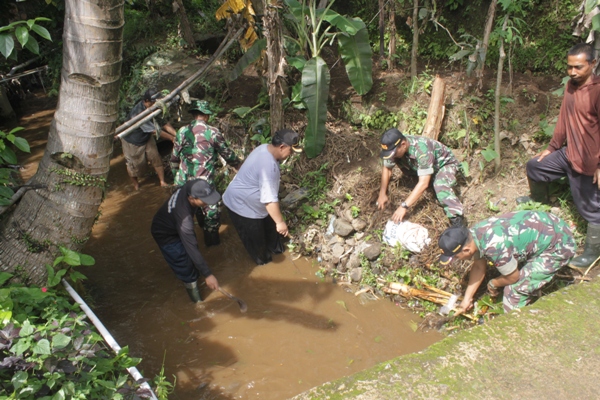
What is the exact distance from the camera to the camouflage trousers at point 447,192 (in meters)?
4.44

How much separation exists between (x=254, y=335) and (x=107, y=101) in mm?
2522

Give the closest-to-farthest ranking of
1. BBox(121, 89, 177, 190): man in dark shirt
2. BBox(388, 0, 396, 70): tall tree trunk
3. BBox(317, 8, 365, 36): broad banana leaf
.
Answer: BBox(317, 8, 365, 36): broad banana leaf → BBox(121, 89, 177, 190): man in dark shirt → BBox(388, 0, 396, 70): tall tree trunk

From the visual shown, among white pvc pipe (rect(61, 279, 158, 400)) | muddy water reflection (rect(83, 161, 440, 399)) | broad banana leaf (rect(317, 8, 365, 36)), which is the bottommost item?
muddy water reflection (rect(83, 161, 440, 399))

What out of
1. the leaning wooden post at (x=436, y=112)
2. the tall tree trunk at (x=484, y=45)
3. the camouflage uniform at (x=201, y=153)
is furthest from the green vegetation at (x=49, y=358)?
the tall tree trunk at (x=484, y=45)

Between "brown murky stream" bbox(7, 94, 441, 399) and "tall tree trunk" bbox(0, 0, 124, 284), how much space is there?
1.19 meters

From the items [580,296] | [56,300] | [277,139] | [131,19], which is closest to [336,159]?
[277,139]

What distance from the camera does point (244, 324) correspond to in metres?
4.34

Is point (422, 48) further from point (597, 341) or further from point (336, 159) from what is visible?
point (597, 341)

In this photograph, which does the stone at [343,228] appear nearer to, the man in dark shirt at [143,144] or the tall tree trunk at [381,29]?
the man in dark shirt at [143,144]

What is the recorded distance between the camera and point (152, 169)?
716 centimetres

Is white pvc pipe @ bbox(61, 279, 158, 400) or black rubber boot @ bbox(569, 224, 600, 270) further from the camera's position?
black rubber boot @ bbox(569, 224, 600, 270)

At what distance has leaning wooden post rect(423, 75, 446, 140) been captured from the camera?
211 inches

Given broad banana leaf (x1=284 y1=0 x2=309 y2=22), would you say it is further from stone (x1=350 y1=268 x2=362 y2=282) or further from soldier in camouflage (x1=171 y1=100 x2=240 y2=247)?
stone (x1=350 y1=268 x2=362 y2=282)

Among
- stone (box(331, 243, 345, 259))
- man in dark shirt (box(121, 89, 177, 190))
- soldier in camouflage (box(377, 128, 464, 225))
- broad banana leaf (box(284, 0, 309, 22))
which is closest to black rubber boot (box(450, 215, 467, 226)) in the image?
soldier in camouflage (box(377, 128, 464, 225))
